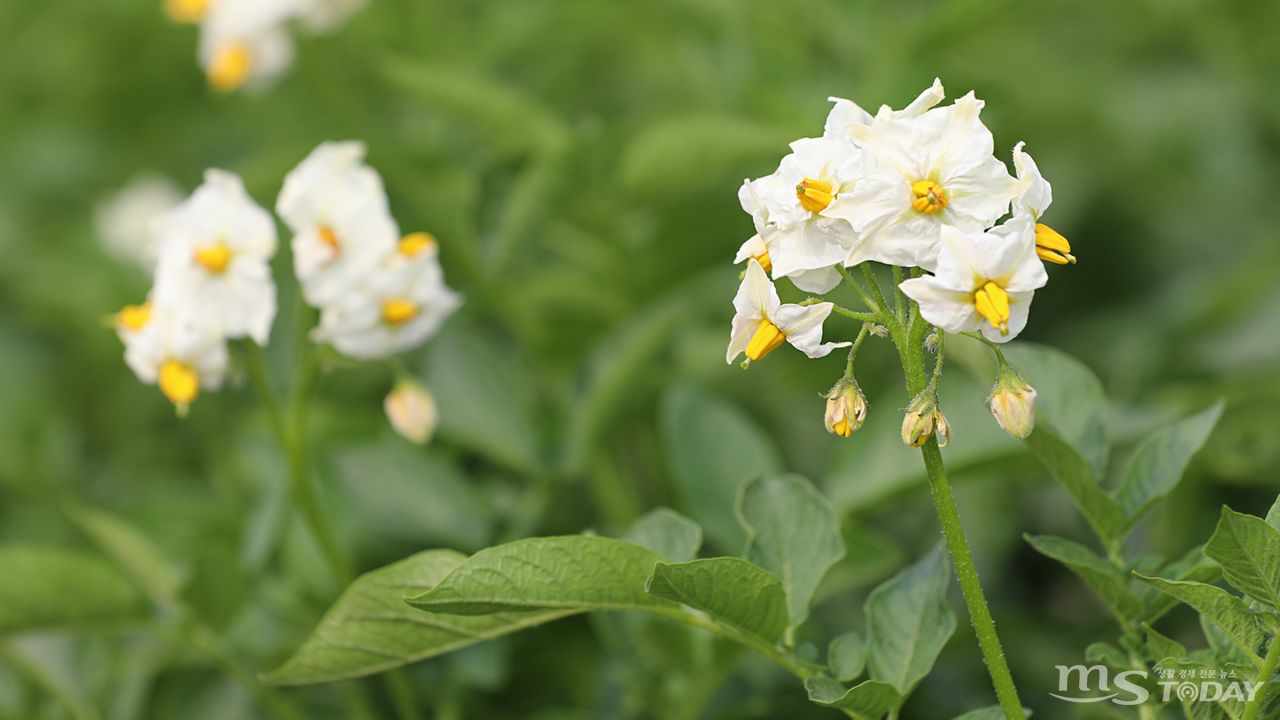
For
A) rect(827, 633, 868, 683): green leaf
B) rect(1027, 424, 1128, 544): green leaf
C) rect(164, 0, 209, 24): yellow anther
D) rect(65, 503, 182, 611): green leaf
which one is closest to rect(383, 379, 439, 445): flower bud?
rect(65, 503, 182, 611): green leaf

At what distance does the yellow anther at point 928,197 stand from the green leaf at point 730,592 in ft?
0.89

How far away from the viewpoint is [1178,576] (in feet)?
2.70

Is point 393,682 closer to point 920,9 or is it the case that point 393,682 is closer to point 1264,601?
point 1264,601

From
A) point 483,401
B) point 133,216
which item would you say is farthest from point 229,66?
point 133,216

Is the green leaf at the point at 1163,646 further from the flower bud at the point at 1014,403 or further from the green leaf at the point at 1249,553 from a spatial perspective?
the flower bud at the point at 1014,403

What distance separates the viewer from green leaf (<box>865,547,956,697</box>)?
31.6 inches

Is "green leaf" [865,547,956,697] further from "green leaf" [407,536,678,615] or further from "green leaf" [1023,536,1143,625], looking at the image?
"green leaf" [407,536,678,615]

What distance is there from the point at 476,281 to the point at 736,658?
2.50 ft

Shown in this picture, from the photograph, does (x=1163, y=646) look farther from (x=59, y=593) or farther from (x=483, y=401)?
(x=59, y=593)

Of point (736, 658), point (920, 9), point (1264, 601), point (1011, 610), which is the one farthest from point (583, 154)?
point (920, 9)

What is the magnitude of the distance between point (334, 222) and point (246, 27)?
2.77 ft

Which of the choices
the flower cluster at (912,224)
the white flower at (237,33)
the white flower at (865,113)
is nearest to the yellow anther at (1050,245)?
the flower cluster at (912,224)

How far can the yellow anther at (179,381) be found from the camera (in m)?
1.01

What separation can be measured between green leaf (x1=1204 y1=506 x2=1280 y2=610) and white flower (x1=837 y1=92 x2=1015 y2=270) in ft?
0.83
